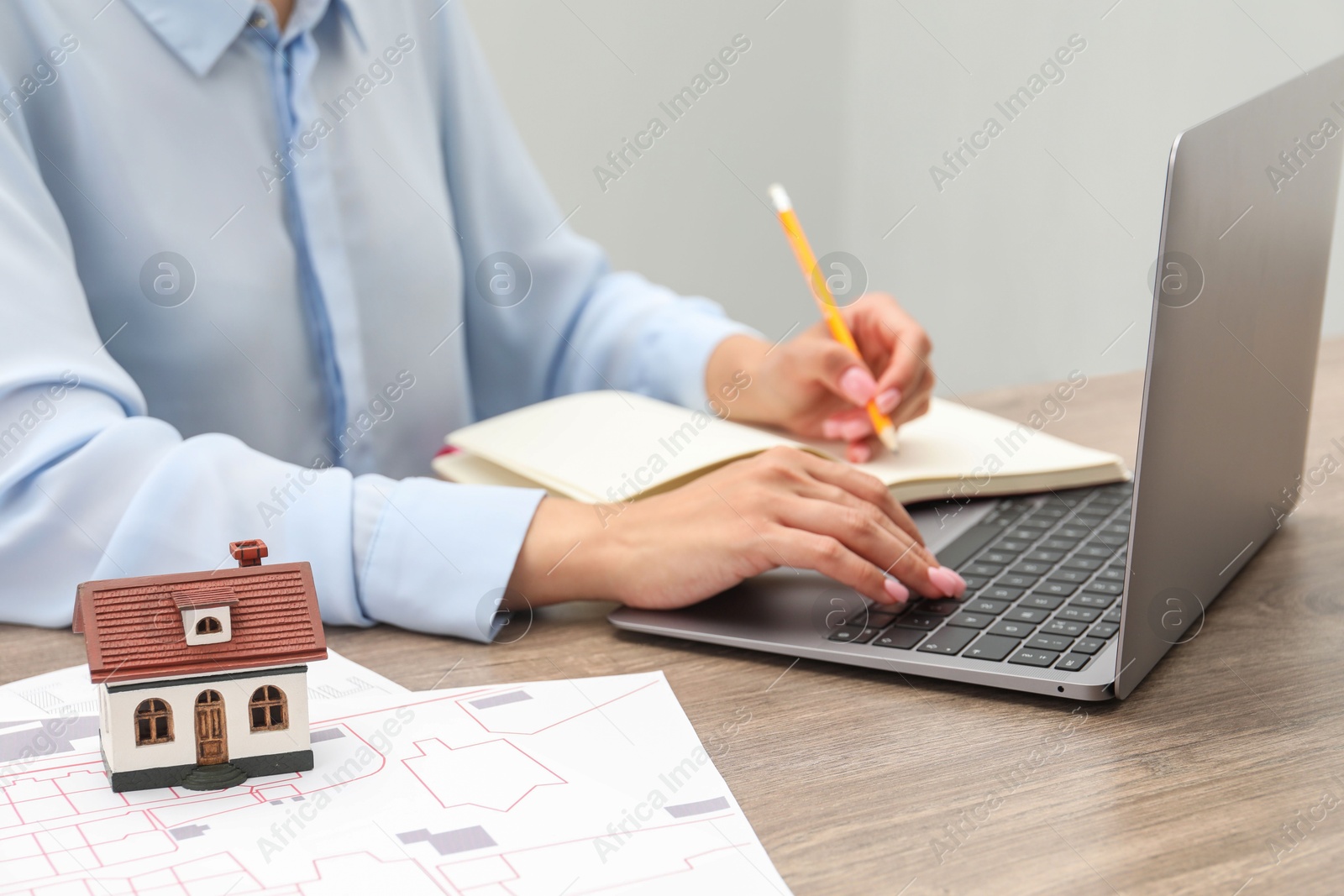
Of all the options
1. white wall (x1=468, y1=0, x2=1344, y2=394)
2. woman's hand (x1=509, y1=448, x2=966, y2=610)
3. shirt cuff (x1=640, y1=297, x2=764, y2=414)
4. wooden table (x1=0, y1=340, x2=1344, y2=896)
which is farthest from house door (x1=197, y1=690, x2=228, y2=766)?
white wall (x1=468, y1=0, x2=1344, y2=394)

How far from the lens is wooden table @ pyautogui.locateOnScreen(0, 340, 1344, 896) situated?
0.51 metres

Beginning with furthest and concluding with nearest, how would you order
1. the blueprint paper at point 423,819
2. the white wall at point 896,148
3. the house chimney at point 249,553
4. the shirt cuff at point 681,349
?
the white wall at point 896,148 < the shirt cuff at point 681,349 < the house chimney at point 249,553 < the blueprint paper at point 423,819

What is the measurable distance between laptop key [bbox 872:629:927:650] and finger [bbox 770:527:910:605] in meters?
0.04

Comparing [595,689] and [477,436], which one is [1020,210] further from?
[595,689]

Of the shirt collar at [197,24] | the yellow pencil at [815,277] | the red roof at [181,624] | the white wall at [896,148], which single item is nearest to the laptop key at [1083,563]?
the yellow pencil at [815,277]

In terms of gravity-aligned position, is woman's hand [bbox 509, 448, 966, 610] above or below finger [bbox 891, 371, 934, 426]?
above

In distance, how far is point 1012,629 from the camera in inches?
28.3

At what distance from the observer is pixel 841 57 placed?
3158 mm

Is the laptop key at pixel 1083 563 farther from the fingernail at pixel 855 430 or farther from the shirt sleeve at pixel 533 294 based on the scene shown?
the shirt sleeve at pixel 533 294

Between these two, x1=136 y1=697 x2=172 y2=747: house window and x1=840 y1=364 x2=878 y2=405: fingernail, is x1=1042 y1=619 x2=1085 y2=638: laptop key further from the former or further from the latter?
x1=136 y1=697 x2=172 y2=747: house window

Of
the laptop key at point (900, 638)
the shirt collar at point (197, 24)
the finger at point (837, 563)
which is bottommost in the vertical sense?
the laptop key at point (900, 638)

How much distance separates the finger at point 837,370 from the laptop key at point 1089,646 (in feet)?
1.30

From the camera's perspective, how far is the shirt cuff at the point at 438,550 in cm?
78

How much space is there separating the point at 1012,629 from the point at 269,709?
1.39ft
